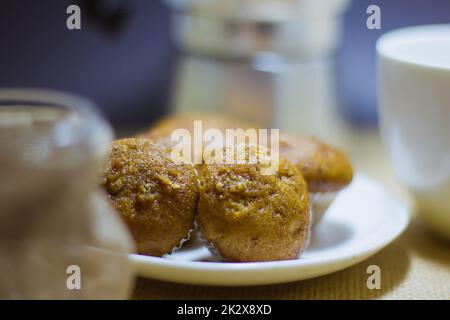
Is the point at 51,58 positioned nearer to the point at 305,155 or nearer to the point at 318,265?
the point at 305,155

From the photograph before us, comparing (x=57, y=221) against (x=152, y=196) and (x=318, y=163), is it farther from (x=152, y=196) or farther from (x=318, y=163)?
(x=318, y=163)

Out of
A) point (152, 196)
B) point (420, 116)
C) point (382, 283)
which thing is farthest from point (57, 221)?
point (420, 116)

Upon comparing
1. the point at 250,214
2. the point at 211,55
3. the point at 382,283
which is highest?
the point at 211,55

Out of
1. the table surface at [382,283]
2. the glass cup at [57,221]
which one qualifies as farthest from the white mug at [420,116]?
the glass cup at [57,221]

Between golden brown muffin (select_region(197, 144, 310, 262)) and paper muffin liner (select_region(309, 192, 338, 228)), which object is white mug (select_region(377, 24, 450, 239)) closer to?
paper muffin liner (select_region(309, 192, 338, 228))

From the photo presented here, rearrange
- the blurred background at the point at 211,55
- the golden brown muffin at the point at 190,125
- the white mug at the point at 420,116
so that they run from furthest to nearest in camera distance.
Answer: the blurred background at the point at 211,55
the golden brown muffin at the point at 190,125
the white mug at the point at 420,116

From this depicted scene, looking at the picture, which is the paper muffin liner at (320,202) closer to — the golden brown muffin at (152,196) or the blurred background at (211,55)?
the golden brown muffin at (152,196)
